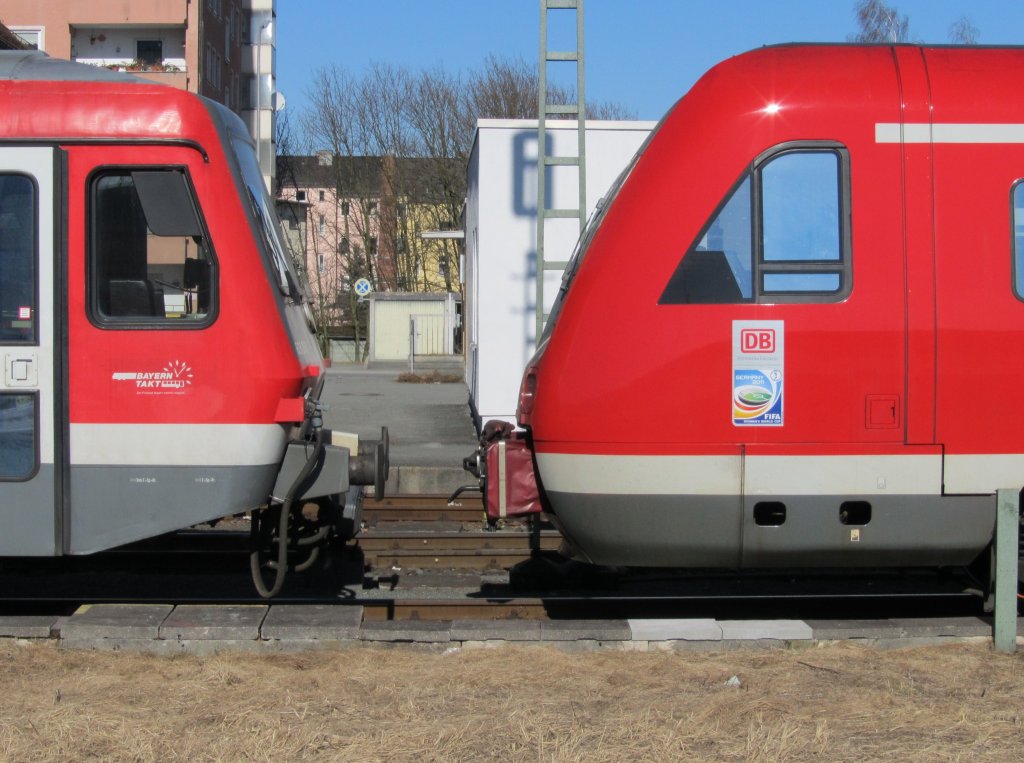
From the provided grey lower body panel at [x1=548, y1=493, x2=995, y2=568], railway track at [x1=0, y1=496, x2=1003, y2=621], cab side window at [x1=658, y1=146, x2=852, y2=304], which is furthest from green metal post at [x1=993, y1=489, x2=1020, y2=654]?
cab side window at [x1=658, y1=146, x2=852, y2=304]

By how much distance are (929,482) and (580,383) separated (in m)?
1.84

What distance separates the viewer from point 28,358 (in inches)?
236

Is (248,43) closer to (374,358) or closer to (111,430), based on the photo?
(374,358)

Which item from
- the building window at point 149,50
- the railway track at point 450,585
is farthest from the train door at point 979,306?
the building window at point 149,50

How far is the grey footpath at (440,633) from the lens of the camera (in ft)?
19.8

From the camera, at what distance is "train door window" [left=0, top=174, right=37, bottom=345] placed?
604 centimetres

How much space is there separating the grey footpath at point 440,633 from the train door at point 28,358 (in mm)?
508

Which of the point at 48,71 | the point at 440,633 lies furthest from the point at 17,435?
the point at 440,633

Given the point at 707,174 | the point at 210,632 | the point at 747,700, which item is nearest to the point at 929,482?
the point at 747,700

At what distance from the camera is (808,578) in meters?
7.78

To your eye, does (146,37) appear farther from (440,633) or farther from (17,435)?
(440,633)

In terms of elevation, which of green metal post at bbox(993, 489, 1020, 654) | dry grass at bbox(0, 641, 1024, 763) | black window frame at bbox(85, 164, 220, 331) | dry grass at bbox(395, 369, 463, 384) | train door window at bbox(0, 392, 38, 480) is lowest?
dry grass at bbox(0, 641, 1024, 763)

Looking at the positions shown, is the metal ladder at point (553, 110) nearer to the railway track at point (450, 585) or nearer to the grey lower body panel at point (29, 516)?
the railway track at point (450, 585)

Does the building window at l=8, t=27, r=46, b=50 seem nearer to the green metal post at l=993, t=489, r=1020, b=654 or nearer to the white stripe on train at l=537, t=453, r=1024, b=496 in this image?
the white stripe on train at l=537, t=453, r=1024, b=496
